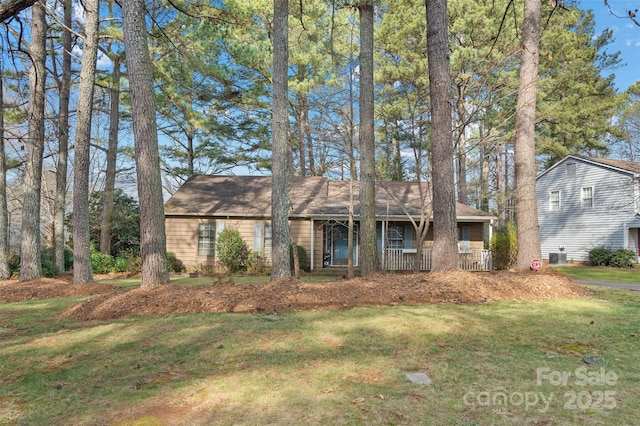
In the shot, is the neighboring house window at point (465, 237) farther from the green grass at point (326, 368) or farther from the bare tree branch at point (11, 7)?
the bare tree branch at point (11, 7)

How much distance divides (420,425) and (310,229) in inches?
531

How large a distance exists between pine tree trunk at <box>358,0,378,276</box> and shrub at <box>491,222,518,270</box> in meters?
8.48

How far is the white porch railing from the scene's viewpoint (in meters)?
15.0

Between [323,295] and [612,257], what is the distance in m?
20.2

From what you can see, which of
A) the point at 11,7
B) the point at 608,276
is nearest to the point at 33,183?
the point at 11,7

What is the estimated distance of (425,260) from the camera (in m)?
15.3

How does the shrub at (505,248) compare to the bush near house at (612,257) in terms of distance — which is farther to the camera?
the bush near house at (612,257)

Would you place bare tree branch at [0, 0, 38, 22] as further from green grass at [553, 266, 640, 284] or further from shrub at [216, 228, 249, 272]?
green grass at [553, 266, 640, 284]

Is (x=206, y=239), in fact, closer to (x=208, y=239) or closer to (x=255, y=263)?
Result: (x=208, y=239)

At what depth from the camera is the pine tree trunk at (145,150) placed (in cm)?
707

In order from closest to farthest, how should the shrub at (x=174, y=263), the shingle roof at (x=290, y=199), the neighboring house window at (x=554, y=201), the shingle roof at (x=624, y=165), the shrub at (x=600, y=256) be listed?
the shrub at (x=174, y=263) → the shingle roof at (x=290, y=199) → the shingle roof at (x=624, y=165) → the shrub at (x=600, y=256) → the neighboring house window at (x=554, y=201)

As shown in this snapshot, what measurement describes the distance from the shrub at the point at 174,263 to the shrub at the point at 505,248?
13333 millimetres

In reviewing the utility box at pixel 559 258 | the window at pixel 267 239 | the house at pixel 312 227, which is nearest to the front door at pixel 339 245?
the house at pixel 312 227

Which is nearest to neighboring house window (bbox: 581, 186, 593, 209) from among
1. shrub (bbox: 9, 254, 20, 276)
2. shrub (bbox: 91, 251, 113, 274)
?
shrub (bbox: 91, 251, 113, 274)
